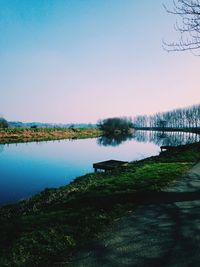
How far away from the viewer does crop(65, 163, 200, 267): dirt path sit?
495 centimetres

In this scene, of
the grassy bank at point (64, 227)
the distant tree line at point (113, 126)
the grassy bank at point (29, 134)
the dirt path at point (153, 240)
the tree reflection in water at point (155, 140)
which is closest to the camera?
the dirt path at point (153, 240)

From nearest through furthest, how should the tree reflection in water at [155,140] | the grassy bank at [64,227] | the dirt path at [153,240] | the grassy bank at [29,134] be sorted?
1. the dirt path at [153,240]
2. the grassy bank at [64,227]
3. the grassy bank at [29,134]
4. the tree reflection in water at [155,140]

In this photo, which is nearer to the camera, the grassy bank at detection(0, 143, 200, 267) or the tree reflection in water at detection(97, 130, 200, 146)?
the grassy bank at detection(0, 143, 200, 267)

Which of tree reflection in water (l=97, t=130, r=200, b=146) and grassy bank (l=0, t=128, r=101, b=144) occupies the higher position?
grassy bank (l=0, t=128, r=101, b=144)

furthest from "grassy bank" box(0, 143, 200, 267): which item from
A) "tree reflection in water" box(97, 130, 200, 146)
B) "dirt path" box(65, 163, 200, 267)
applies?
"tree reflection in water" box(97, 130, 200, 146)

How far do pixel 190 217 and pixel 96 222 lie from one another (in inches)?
101

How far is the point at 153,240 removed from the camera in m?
5.92

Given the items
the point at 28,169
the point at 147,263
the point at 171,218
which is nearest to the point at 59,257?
the point at 147,263

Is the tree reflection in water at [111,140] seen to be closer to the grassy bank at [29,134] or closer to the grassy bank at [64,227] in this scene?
the grassy bank at [29,134]

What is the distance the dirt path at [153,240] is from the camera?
4.95 m

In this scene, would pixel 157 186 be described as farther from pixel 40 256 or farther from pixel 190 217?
pixel 40 256

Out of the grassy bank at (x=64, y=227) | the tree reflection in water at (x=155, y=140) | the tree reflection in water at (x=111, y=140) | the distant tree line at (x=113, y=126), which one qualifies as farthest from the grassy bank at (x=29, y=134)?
the grassy bank at (x=64, y=227)

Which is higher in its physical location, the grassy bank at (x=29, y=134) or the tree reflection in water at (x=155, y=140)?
the grassy bank at (x=29, y=134)

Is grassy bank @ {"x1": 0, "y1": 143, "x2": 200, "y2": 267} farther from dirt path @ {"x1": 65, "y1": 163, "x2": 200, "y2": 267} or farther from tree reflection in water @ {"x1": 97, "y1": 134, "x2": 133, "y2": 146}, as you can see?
tree reflection in water @ {"x1": 97, "y1": 134, "x2": 133, "y2": 146}
